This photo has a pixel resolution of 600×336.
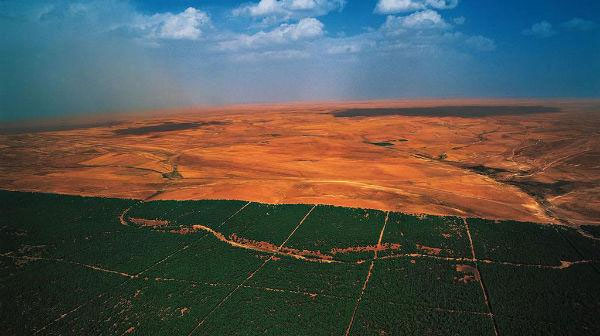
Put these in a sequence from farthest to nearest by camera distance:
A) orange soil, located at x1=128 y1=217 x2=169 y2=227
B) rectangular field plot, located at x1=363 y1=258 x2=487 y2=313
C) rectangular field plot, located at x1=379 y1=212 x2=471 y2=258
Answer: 1. orange soil, located at x1=128 y1=217 x2=169 y2=227
2. rectangular field plot, located at x1=379 y1=212 x2=471 y2=258
3. rectangular field plot, located at x1=363 y1=258 x2=487 y2=313

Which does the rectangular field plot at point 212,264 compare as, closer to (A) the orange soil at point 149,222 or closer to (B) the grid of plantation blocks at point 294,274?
(B) the grid of plantation blocks at point 294,274

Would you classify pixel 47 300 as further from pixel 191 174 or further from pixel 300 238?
pixel 191 174

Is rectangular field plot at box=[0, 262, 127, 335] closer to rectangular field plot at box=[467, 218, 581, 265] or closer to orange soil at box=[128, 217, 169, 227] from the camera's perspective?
orange soil at box=[128, 217, 169, 227]

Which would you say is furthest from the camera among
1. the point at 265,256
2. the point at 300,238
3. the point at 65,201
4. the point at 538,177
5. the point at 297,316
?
the point at 538,177

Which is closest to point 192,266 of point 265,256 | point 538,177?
point 265,256

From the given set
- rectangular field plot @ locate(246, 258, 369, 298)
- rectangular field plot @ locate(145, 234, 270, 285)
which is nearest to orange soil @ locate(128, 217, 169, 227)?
rectangular field plot @ locate(145, 234, 270, 285)
